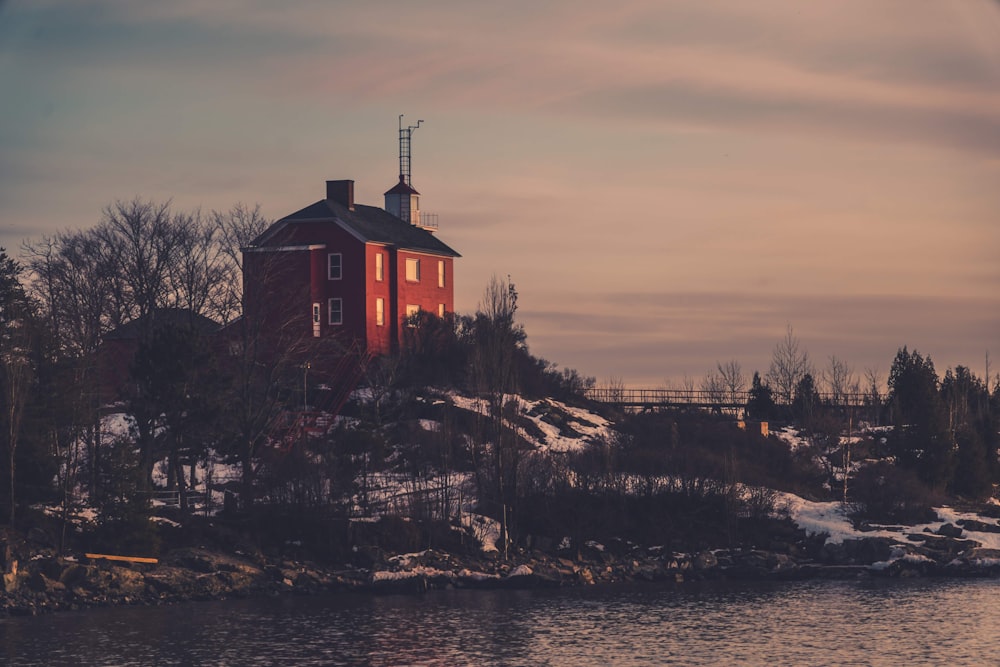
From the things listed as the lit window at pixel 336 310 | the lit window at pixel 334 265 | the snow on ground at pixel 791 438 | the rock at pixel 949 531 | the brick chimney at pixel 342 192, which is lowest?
the rock at pixel 949 531

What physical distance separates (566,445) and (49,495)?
1047 inches

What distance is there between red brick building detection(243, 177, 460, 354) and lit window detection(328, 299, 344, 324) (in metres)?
0.05

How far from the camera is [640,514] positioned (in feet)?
188

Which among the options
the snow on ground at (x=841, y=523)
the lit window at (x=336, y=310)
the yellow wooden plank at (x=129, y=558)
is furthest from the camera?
the lit window at (x=336, y=310)

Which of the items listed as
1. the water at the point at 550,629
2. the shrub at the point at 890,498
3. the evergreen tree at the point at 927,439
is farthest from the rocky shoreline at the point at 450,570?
the evergreen tree at the point at 927,439

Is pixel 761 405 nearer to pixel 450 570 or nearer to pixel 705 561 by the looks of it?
pixel 705 561

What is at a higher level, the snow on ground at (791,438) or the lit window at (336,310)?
the lit window at (336,310)

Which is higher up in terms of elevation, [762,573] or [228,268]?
[228,268]

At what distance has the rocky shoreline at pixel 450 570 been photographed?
44406 millimetres

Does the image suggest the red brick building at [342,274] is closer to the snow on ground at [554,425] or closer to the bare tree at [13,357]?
the snow on ground at [554,425]

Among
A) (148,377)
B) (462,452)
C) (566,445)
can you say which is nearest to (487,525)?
(462,452)

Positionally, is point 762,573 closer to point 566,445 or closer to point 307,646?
point 566,445

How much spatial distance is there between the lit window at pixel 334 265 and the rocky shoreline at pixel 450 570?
21.9 m

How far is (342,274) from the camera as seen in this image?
68.9 meters
